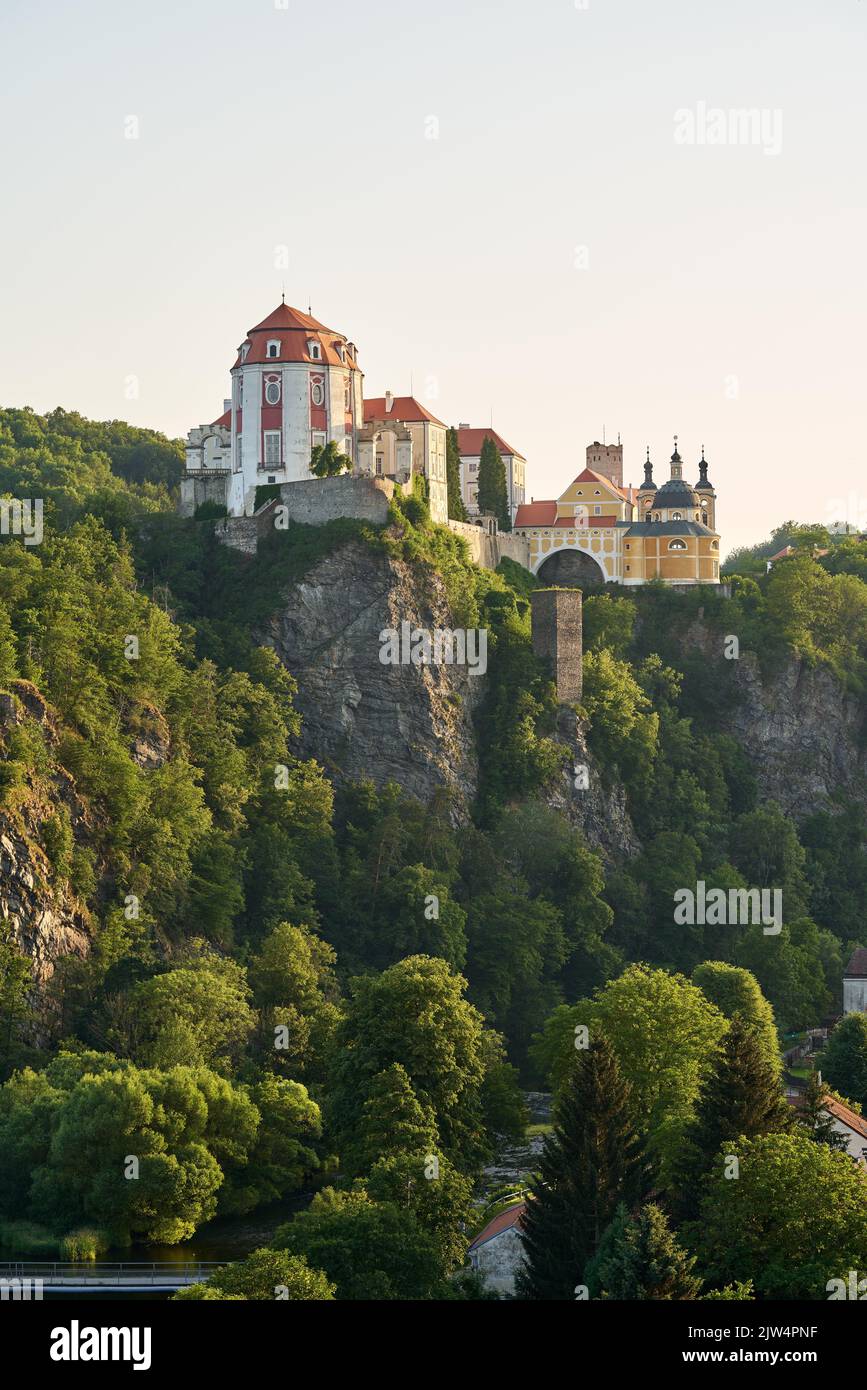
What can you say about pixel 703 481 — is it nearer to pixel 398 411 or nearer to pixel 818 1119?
pixel 398 411

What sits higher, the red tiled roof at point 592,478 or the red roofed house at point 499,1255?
the red tiled roof at point 592,478

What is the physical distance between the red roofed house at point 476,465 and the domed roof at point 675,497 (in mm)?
6563

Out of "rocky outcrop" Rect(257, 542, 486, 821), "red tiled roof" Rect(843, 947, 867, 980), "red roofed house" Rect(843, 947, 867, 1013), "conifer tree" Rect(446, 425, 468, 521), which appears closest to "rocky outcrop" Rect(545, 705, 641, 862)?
"rocky outcrop" Rect(257, 542, 486, 821)

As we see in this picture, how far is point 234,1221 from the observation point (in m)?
60.8

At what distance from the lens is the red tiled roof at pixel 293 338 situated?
92.5m

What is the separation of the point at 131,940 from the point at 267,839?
34.2 ft

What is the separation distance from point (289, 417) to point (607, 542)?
22.1 meters

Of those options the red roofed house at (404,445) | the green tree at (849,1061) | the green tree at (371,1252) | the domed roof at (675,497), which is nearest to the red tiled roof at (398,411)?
the red roofed house at (404,445)

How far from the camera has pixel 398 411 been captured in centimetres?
9719

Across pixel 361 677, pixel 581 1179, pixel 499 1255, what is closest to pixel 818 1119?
pixel 581 1179

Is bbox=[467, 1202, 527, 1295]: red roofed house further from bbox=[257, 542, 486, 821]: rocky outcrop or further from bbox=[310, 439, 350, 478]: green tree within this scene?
bbox=[310, 439, 350, 478]: green tree

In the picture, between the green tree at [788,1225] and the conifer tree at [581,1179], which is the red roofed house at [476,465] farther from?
the green tree at [788,1225]
